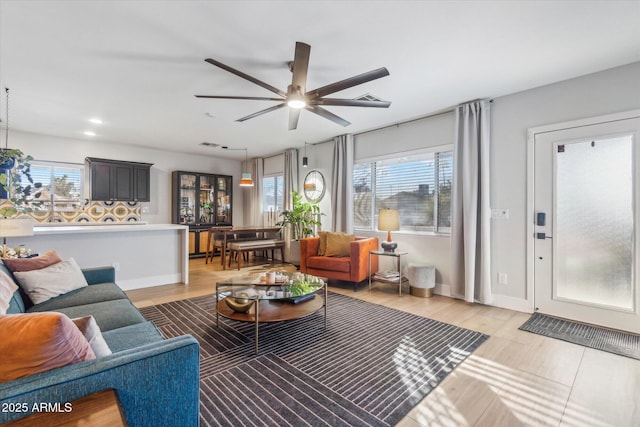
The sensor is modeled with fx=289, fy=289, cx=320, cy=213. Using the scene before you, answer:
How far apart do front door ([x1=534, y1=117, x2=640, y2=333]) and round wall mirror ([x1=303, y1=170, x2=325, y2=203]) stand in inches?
146

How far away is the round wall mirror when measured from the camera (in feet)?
20.0

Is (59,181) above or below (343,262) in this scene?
above

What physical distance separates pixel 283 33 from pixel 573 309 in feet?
13.3

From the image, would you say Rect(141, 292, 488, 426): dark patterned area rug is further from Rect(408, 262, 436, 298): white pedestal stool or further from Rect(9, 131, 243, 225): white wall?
Rect(9, 131, 243, 225): white wall

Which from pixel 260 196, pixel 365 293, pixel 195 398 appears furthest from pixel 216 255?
pixel 195 398

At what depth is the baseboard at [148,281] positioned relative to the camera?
4.29 meters

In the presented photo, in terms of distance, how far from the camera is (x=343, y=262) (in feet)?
14.3

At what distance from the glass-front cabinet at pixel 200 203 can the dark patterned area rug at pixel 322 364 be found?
4024 mm

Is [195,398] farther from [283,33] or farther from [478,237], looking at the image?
[478,237]

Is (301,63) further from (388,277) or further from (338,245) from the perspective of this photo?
(388,277)

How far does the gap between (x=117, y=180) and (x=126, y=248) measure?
263cm

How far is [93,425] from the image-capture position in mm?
867

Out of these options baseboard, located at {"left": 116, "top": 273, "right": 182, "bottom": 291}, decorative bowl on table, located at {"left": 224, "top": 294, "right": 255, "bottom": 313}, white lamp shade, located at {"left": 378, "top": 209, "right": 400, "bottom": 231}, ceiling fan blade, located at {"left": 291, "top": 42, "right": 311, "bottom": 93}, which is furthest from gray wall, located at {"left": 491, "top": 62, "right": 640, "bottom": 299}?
baseboard, located at {"left": 116, "top": 273, "right": 182, "bottom": 291}

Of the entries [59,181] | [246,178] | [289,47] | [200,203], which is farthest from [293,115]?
[59,181]
